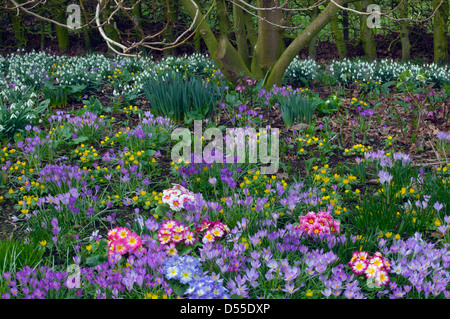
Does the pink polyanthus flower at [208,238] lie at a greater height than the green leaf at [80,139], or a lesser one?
lesser

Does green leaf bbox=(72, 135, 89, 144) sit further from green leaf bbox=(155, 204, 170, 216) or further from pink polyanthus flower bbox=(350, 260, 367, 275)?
pink polyanthus flower bbox=(350, 260, 367, 275)

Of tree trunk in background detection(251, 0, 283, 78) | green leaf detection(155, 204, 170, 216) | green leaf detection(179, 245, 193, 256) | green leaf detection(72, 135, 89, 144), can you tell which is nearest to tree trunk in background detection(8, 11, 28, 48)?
tree trunk in background detection(251, 0, 283, 78)

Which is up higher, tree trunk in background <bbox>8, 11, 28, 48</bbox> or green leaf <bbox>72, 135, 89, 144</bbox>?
tree trunk in background <bbox>8, 11, 28, 48</bbox>

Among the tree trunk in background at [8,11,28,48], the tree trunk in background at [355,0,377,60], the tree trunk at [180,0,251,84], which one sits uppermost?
the tree trunk in background at [8,11,28,48]

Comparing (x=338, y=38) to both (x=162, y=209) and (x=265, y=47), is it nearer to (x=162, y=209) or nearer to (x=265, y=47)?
(x=265, y=47)

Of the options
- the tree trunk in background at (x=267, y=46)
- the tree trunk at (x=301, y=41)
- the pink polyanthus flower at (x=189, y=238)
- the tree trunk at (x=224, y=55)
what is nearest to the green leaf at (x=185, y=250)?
the pink polyanthus flower at (x=189, y=238)

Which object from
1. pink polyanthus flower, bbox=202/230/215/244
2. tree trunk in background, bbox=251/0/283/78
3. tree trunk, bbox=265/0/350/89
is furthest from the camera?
tree trunk in background, bbox=251/0/283/78

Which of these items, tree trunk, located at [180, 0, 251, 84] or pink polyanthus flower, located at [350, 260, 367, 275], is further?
tree trunk, located at [180, 0, 251, 84]

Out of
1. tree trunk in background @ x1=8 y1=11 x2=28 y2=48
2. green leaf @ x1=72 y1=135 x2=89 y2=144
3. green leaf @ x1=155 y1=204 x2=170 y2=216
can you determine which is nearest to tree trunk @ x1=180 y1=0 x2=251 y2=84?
green leaf @ x1=72 y1=135 x2=89 y2=144

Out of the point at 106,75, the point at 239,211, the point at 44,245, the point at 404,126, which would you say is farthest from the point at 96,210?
the point at 106,75

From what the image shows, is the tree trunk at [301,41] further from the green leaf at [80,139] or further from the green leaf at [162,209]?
the green leaf at [162,209]

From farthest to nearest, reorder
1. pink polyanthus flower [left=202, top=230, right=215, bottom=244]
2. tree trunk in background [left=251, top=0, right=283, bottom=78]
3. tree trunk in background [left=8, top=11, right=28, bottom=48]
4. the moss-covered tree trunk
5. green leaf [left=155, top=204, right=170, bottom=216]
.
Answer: tree trunk in background [left=8, top=11, right=28, bottom=48], tree trunk in background [left=251, top=0, right=283, bottom=78], the moss-covered tree trunk, green leaf [left=155, top=204, right=170, bottom=216], pink polyanthus flower [left=202, top=230, right=215, bottom=244]

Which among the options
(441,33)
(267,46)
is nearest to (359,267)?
(267,46)

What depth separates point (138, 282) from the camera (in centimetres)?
202
